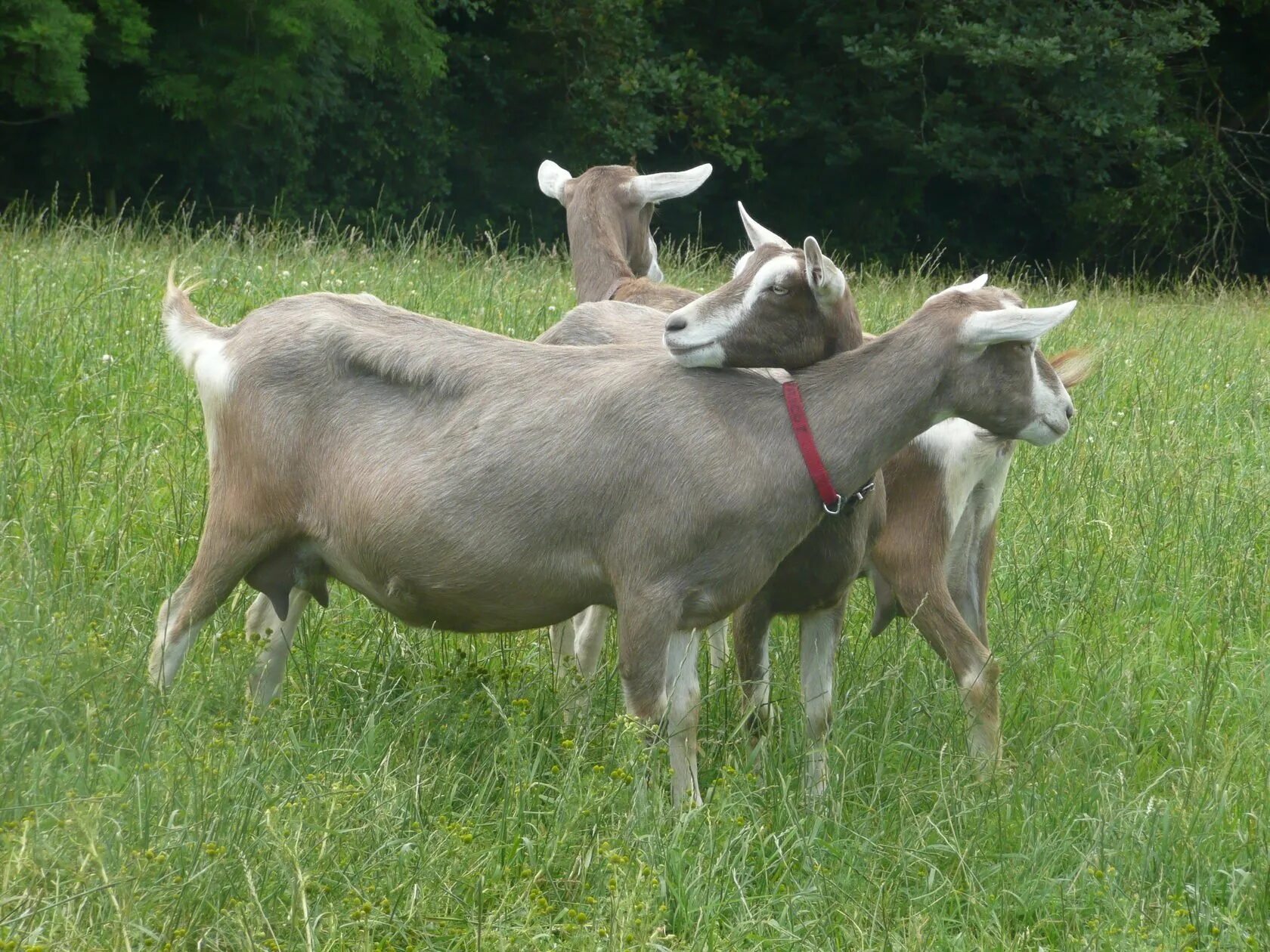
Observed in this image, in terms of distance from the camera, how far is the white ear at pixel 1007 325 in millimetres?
3566

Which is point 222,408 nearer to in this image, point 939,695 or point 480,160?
point 939,695

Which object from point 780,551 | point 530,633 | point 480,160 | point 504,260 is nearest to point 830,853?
point 780,551

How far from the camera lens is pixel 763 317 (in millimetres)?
3730

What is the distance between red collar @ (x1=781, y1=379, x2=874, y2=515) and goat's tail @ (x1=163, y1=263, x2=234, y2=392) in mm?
1515

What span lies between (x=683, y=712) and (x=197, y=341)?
5.58ft

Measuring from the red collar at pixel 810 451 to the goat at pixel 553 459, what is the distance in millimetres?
26

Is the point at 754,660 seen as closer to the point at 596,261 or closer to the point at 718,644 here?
the point at 718,644

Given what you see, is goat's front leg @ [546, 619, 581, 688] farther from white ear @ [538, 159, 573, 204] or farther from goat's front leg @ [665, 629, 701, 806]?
white ear @ [538, 159, 573, 204]

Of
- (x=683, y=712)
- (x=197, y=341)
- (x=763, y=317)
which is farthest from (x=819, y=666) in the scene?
(x=197, y=341)

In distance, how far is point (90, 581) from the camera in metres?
4.71

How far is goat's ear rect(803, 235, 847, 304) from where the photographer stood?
3.57 metres

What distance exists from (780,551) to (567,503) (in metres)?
0.55

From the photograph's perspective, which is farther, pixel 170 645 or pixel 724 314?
pixel 170 645

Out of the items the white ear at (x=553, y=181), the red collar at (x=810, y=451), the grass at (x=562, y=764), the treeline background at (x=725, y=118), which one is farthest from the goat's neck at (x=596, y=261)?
the treeline background at (x=725, y=118)
